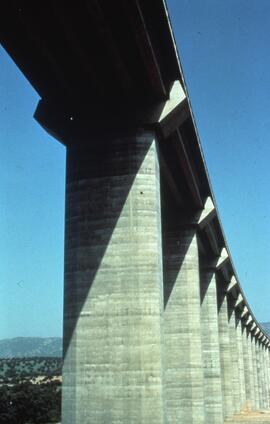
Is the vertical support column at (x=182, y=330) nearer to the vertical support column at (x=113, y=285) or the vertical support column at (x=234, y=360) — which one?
the vertical support column at (x=113, y=285)

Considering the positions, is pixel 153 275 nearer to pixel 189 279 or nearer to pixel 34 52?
pixel 34 52

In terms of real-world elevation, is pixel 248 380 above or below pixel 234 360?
below

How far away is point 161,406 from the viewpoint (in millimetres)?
16953

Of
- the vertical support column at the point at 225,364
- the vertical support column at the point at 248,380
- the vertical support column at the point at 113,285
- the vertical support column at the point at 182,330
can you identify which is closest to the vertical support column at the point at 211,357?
the vertical support column at the point at 182,330

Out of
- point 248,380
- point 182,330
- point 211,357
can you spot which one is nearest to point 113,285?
point 182,330

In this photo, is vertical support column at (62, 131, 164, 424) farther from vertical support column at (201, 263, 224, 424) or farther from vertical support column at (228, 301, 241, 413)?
vertical support column at (228, 301, 241, 413)

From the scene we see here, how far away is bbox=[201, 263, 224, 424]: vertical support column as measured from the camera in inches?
1438

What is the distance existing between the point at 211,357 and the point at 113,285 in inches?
846

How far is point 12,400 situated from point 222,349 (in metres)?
50.6

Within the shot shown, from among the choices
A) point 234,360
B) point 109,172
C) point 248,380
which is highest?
point 109,172

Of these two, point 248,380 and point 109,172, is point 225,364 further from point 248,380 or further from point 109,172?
point 109,172

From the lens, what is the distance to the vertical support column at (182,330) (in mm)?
27484

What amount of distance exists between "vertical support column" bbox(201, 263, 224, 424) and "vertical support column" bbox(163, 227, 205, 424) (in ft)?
29.8

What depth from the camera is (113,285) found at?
1778cm
